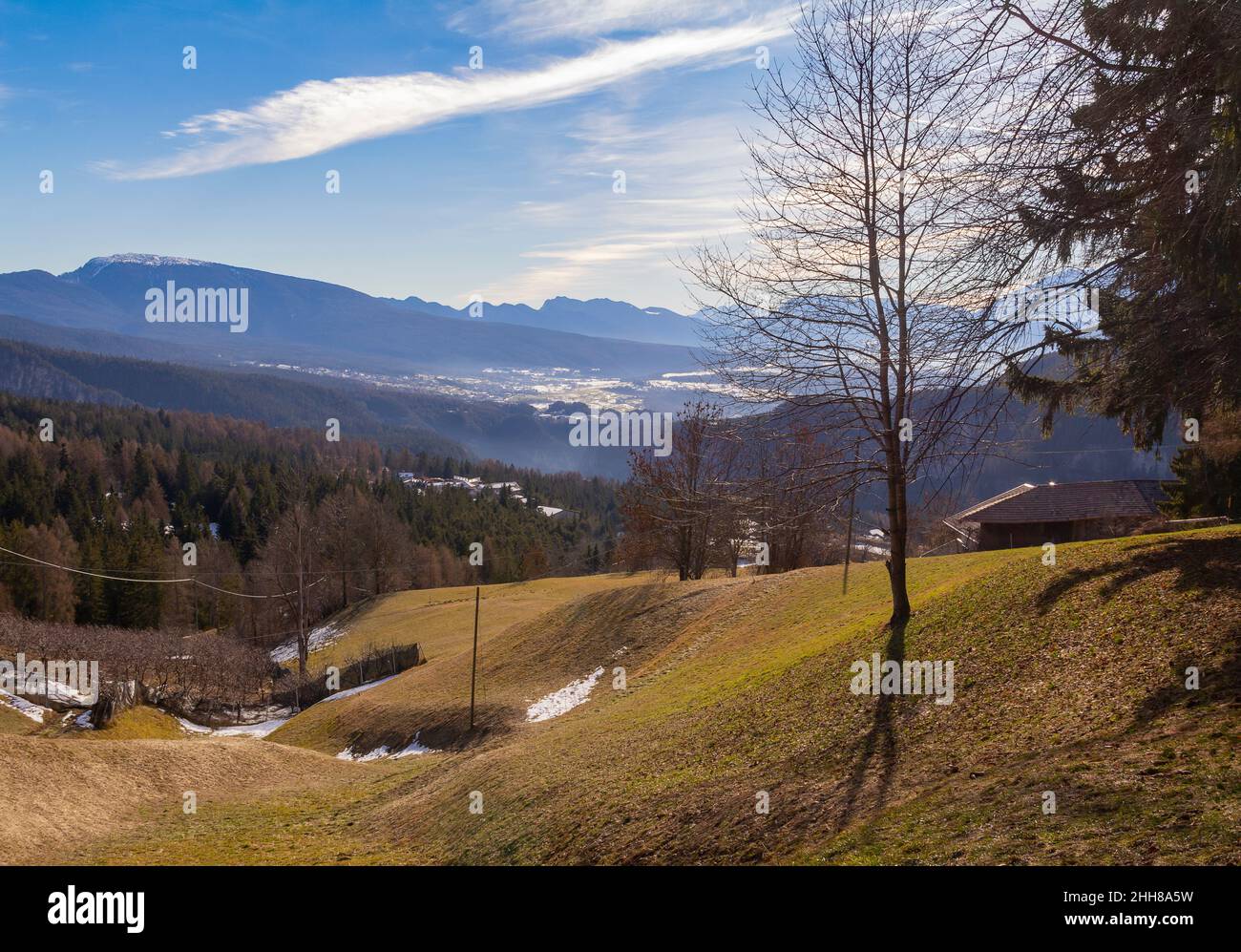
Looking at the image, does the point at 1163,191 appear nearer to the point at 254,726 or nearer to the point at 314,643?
the point at 254,726

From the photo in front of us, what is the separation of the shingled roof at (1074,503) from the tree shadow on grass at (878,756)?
3085 centimetres

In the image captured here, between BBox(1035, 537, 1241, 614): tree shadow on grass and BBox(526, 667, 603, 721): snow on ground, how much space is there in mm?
16756

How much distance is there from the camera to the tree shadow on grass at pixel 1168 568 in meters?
13.1

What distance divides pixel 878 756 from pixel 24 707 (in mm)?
33477

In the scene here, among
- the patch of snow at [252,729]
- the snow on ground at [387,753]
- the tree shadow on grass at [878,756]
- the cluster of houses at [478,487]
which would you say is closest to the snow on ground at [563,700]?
the snow on ground at [387,753]

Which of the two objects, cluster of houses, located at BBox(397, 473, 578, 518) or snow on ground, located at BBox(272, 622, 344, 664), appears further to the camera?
cluster of houses, located at BBox(397, 473, 578, 518)

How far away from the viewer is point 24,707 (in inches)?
1268

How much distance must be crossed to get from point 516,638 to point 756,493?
2715 cm

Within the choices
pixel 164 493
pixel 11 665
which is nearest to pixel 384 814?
pixel 11 665

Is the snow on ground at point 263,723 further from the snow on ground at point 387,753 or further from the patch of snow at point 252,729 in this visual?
the snow on ground at point 387,753

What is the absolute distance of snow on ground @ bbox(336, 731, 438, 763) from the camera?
3000 centimetres

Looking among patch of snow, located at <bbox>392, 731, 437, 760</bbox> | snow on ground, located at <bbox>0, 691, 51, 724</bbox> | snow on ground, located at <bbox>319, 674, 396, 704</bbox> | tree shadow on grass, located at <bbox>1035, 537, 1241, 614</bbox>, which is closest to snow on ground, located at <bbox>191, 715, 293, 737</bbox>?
snow on ground, located at <bbox>319, 674, 396, 704</bbox>

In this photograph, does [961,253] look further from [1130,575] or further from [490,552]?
[490,552]

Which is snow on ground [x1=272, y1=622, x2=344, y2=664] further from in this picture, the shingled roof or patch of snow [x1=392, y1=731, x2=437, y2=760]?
the shingled roof
